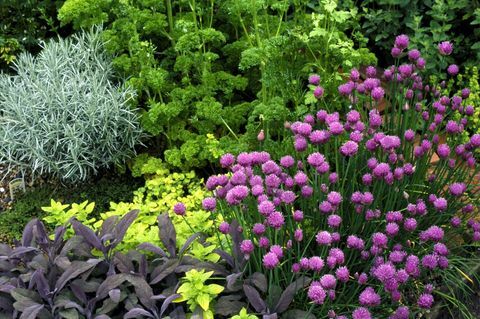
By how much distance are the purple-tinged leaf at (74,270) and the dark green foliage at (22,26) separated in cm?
334

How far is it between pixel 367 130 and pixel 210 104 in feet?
4.28

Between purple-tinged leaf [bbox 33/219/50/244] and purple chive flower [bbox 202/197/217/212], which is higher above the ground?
purple chive flower [bbox 202/197/217/212]

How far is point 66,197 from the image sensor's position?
14.4ft

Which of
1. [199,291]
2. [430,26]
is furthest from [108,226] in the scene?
[430,26]

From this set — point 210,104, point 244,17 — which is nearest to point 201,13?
point 244,17

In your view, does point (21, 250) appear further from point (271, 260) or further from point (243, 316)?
point (271, 260)

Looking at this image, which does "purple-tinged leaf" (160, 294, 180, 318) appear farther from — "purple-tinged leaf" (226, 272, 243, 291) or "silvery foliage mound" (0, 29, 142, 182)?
"silvery foliage mound" (0, 29, 142, 182)

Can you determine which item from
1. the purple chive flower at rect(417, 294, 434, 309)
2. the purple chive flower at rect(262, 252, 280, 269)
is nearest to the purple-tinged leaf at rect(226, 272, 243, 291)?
the purple chive flower at rect(262, 252, 280, 269)

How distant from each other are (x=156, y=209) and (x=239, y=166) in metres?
0.95

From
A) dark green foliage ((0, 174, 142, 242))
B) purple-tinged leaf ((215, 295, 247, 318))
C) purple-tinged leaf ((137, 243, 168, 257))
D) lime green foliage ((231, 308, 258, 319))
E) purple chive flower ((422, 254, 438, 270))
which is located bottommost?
dark green foliage ((0, 174, 142, 242))

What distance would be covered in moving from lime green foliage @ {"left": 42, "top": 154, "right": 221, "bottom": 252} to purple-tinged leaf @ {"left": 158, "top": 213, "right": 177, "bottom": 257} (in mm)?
83

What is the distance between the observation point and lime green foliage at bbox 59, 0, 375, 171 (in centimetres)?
388

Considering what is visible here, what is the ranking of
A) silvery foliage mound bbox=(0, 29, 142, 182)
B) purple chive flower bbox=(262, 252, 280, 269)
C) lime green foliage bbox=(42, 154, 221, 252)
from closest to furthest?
1. purple chive flower bbox=(262, 252, 280, 269)
2. lime green foliage bbox=(42, 154, 221, 252)
3. silvery foliage mound bbox=(0, 29, 142, 182)

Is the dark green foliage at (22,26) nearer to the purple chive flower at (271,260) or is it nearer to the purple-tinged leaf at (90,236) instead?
the purple-tinged leaf at (90,236)
